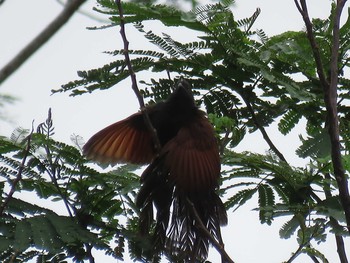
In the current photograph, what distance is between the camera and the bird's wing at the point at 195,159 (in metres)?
4.11

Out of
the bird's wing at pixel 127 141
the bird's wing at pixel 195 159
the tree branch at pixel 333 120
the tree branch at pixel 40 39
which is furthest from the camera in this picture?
the bird's wing at pixel 127 141

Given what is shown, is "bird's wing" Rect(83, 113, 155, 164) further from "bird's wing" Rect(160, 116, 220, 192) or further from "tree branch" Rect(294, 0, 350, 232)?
"tree branch" Rect(294, 0, 350, 232)

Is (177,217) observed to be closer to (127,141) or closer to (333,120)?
(127,141)

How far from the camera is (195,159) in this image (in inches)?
163

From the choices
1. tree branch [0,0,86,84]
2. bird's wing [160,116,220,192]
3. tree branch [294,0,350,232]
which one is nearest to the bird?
bird's wing [160,116,220,192]

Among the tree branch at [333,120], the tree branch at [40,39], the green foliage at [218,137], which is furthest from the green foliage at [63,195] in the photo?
the tree branch at [40,39]

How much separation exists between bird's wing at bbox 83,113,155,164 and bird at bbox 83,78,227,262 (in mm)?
16

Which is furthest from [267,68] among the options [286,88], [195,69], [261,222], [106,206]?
[106,206]

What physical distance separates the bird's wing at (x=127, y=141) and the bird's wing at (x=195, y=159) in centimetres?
33

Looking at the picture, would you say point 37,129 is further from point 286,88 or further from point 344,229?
point 344,229

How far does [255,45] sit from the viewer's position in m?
4.29

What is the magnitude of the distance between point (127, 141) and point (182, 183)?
628 millimetres

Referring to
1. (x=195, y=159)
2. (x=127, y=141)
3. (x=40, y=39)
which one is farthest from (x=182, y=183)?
(x=40, y=39)

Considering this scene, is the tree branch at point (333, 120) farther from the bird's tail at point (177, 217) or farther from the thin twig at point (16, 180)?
the thin twig at point (16, 180)
